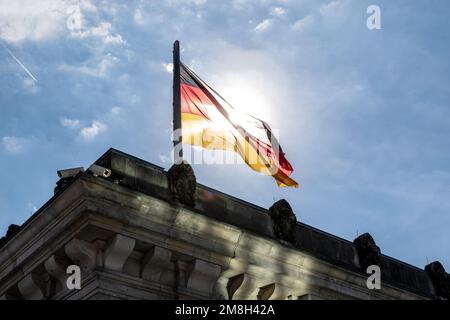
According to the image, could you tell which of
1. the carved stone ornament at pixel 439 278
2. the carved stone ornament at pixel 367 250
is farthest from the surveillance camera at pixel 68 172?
the carved stone ornament at pixel 439 278

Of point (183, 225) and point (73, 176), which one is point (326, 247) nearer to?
point (183, 225)

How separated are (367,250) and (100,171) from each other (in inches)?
407

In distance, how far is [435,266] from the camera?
27438 mm

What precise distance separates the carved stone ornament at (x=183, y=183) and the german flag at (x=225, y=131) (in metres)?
1.62

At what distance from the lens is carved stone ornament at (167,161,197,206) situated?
20.0 m

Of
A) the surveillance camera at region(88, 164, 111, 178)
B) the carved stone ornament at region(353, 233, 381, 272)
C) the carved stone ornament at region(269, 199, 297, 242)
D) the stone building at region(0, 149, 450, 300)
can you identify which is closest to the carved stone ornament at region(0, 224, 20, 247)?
the stone building at region(0, 149, 450, 300)

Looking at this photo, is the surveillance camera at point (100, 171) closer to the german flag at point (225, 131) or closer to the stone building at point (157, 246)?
the stone building at point (157, 246)

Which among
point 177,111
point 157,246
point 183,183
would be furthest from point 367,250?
point 157,246

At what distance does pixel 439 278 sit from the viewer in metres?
27.2

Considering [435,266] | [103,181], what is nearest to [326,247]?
[435,266]

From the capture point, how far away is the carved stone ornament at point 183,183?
20.0m

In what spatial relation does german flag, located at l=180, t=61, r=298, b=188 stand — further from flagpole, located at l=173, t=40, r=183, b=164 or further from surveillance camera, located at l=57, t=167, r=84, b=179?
surveillance camera, located at l=57, t=167, r=84, b=179

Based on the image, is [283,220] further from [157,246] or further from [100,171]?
[100,171]

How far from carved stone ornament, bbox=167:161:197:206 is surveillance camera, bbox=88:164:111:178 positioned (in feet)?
6.79
